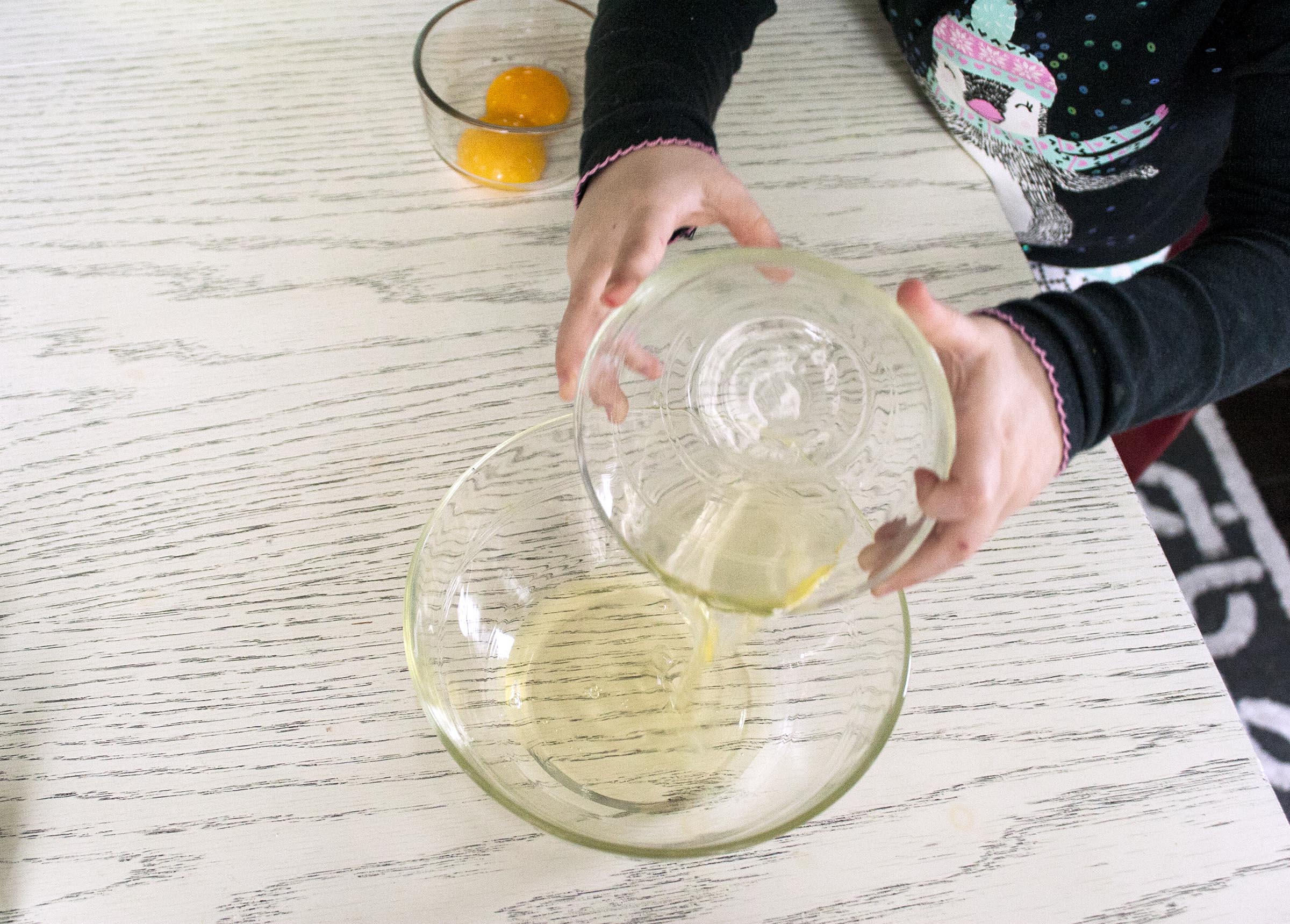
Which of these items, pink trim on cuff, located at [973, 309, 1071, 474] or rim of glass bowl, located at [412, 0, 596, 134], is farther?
rim of glass bowl, located at [412, 0, 596, 134]

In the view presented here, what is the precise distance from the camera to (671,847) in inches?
17.8

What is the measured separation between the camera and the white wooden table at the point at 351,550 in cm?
48

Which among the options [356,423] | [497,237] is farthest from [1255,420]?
[356,423]

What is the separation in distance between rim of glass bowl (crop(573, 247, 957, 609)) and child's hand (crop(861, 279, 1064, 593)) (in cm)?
1

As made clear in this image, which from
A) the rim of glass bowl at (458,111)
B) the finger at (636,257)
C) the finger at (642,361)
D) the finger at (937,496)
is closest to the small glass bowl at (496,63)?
the rim of glass bowl at (458,111)

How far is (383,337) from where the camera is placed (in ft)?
2.07

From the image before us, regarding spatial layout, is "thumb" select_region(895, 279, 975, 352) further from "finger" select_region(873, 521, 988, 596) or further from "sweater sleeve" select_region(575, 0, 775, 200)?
"sweater sleeve" select_region(575, 0, 775, 200)

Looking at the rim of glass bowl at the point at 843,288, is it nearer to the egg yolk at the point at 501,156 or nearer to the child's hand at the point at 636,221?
the child's hand at the point at 636,221

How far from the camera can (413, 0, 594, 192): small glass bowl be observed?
676 millimetres

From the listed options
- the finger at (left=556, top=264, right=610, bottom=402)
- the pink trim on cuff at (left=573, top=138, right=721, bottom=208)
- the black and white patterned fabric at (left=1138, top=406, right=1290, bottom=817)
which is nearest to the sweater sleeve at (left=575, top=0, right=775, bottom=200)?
the pink trim on cuff at (left=573, top=138, right=721, bottom=208)

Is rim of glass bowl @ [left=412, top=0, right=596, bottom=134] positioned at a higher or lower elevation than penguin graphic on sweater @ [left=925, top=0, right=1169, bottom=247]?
lower

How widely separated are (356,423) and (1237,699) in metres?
1.22

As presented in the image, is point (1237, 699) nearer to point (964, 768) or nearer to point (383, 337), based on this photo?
point (964, 768)

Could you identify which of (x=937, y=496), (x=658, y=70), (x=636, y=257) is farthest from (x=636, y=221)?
(x=937, y=496)
